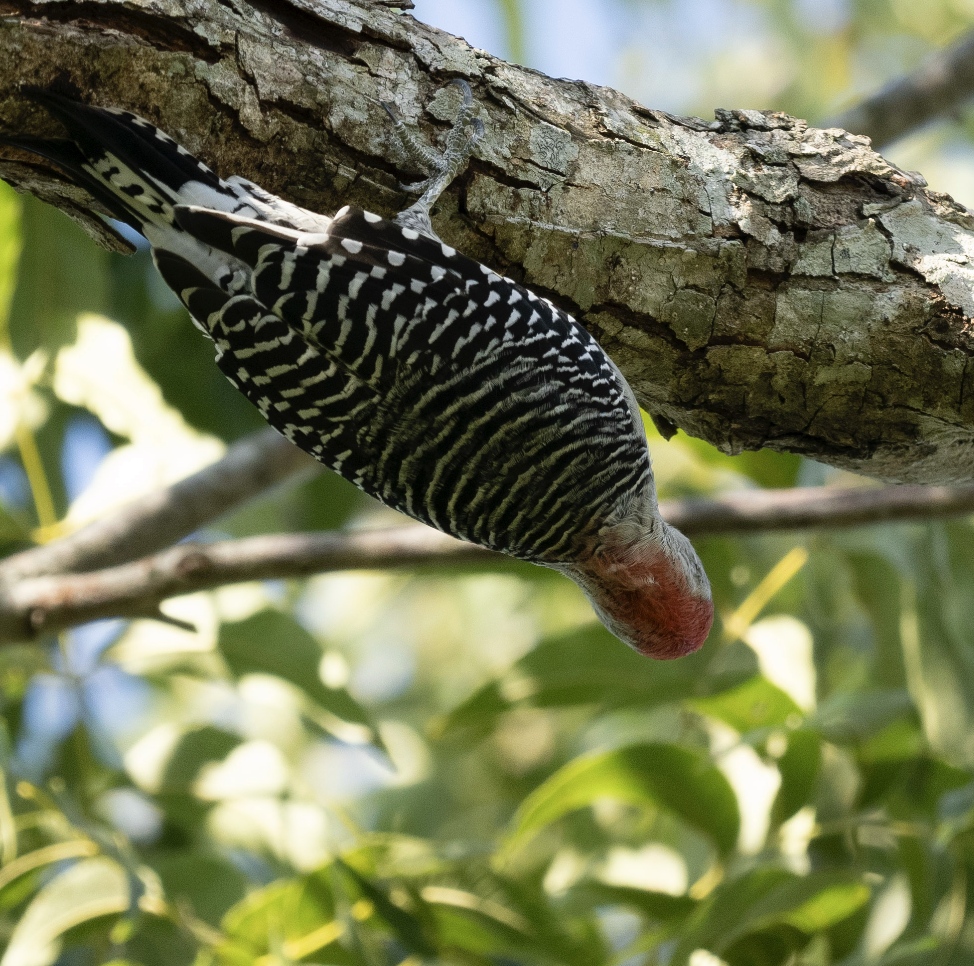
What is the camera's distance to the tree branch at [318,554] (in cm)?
365

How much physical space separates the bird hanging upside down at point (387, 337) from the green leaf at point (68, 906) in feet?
4.99

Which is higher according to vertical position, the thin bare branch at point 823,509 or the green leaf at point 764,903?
the thin bare branch at point 823,509

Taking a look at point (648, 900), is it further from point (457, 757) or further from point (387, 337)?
point (457, 757)

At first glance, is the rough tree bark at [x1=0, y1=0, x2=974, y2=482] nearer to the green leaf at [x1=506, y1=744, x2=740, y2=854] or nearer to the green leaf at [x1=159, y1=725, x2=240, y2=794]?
the green leaf at [x1=506, y1=744, x2=740, y2=854]

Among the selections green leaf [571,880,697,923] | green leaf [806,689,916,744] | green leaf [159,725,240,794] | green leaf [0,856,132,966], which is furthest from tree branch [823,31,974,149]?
green leaf [0,856,132,966]

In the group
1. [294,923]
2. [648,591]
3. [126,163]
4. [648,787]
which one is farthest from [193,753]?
[126,163]

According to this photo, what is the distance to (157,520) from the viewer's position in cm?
442

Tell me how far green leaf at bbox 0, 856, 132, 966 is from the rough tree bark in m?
1.98

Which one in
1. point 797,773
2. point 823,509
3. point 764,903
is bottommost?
point 764,903

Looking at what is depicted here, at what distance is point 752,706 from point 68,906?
2.26m

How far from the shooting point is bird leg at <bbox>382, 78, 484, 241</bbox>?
2.89 meters

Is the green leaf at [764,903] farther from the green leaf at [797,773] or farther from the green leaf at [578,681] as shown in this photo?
the green leaf at [578,681]

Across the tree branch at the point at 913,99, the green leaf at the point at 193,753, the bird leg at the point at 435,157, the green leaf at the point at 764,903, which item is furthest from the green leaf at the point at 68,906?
the tree branch at the point at 913,99

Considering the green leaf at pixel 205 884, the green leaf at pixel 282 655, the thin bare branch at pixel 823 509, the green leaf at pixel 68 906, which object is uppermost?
the thin bare branch at pixel 823 509
